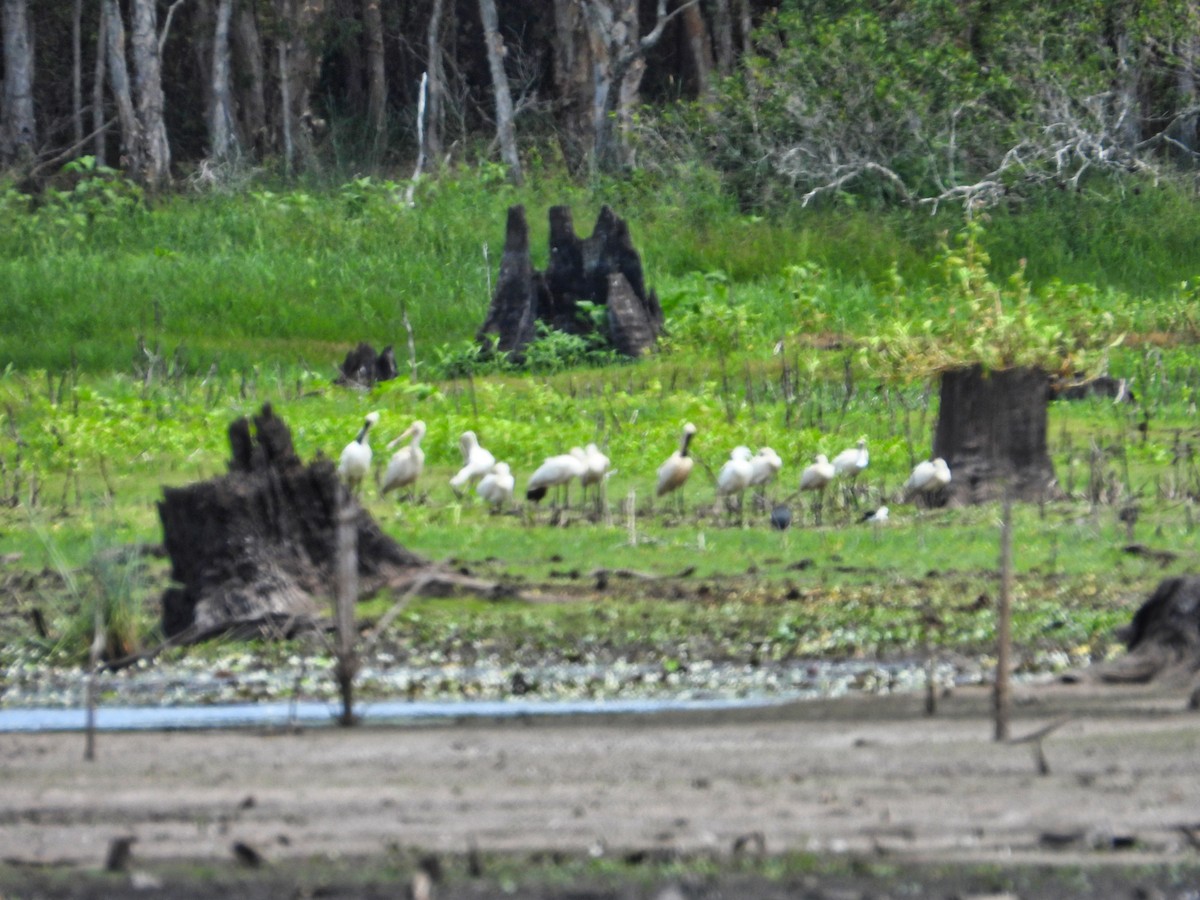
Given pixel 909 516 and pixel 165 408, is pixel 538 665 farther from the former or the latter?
pixel 165 408

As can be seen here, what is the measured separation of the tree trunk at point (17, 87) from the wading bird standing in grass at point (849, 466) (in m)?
19.8

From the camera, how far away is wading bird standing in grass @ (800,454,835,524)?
12625 millimetres

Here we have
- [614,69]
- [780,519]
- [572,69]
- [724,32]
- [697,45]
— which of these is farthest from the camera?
[724,32]

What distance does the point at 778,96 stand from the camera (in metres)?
26.2

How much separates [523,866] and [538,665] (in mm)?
3845

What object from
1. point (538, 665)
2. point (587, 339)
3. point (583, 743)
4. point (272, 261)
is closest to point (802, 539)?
point (538, 665)

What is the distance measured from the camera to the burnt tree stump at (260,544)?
31.0 feet

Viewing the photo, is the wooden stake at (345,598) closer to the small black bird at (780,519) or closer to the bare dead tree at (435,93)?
the small black bird at (780,519)

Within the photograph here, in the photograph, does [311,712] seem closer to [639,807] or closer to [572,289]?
[639,807]

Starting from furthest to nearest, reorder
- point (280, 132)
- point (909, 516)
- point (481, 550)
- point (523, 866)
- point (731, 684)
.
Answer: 1. point (280, 132)
2. point (909, 516)
3. point (481, 550)
4. point (731, 684)
5. point (523, 866)

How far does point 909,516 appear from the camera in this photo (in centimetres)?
1252

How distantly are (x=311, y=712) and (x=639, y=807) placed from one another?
249 cm

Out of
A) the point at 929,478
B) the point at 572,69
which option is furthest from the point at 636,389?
the point at 572,69

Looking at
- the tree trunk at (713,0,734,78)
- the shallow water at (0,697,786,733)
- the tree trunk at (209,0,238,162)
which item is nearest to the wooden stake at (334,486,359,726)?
the shallow water at (0,697,786,733)
